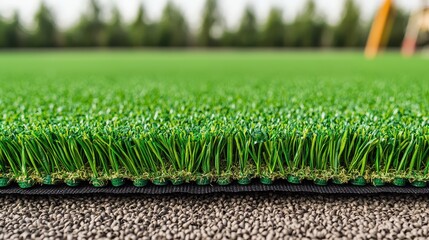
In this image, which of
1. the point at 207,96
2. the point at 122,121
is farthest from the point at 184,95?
the point at 122,121

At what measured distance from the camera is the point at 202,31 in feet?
73.3

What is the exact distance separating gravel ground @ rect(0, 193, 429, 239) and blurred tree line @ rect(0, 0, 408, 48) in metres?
21.0

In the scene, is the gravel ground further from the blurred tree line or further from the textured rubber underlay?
the blurred tree line

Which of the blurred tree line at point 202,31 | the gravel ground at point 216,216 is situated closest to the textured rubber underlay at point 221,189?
the gravel ground at point 216,216

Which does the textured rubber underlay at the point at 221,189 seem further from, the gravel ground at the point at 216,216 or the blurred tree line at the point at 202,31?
the blurred tree line at the point at 202,31

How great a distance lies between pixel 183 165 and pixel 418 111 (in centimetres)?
137

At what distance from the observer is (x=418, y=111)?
6.11ft

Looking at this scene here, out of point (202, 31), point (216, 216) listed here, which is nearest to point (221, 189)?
point (216, 216)

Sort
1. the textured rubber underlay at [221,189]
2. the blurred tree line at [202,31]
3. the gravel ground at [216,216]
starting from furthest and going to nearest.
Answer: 1. the blurred tree line at [202,31]
2. the textured rubber underlay at [221,189]
3. the gravel ground at [216,216]

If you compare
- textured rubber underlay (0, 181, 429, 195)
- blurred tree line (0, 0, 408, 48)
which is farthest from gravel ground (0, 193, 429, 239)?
blurred tree line (0, 0, 408, 48)

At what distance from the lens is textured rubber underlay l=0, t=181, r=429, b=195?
1.25 metres

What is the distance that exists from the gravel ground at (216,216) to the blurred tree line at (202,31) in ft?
68.9

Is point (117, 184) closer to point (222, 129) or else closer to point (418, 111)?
point (222, 129)

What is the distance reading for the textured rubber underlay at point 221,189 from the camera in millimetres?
1252
